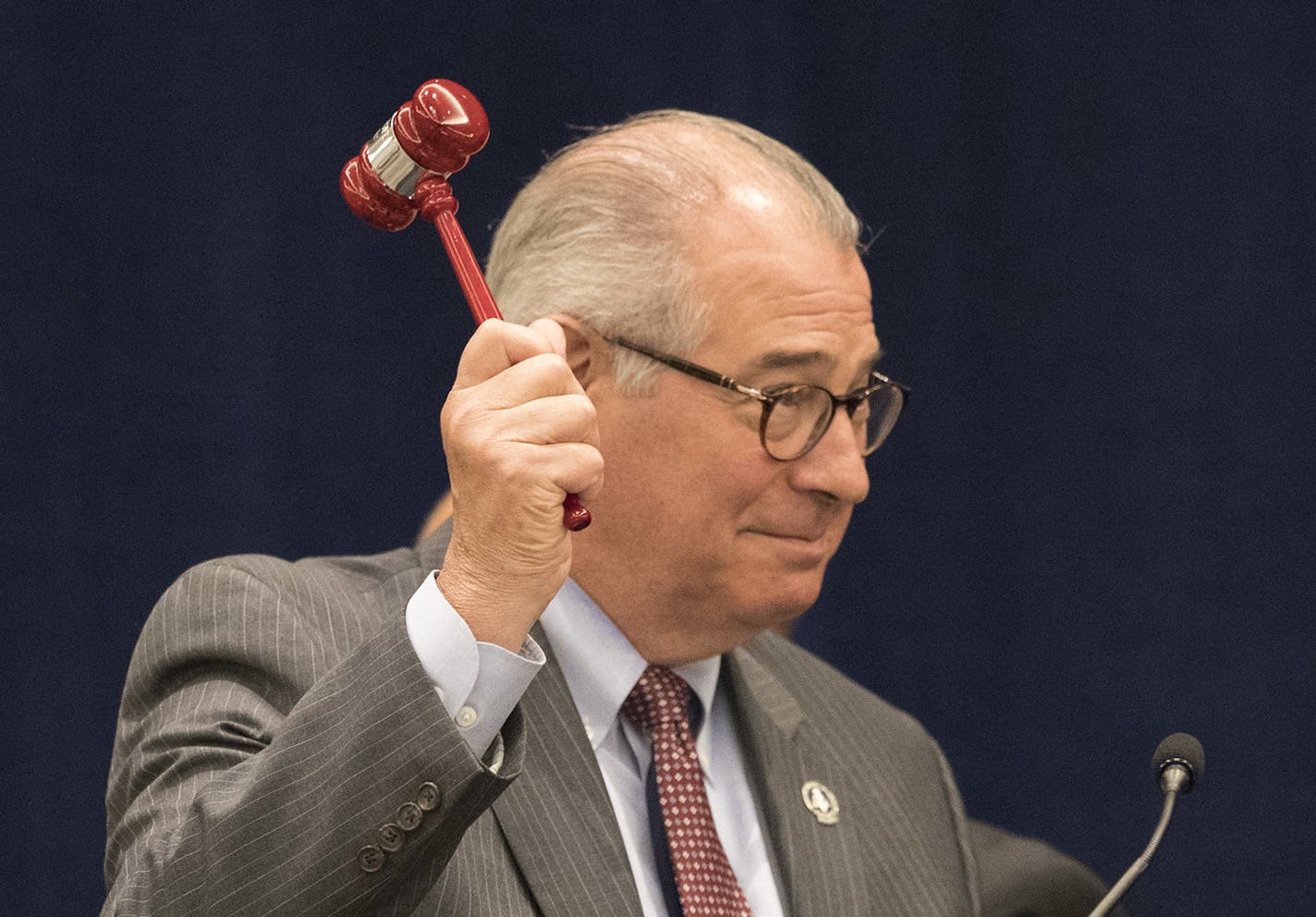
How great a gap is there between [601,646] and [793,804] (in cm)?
27

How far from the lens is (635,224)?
194 cm

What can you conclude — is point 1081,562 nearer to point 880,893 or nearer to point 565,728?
point 880,893

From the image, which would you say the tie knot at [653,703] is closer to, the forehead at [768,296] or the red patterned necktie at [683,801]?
the red patterned necktie at [683,801]

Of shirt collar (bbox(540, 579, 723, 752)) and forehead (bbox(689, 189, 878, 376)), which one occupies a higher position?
forehead (bbox(689, 189, 878, 376))

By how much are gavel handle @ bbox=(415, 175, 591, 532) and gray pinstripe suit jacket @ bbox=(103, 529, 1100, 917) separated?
15cm

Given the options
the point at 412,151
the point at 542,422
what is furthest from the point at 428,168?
the point at 542,422

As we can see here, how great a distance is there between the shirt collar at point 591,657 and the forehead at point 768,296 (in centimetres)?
30

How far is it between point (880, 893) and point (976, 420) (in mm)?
1575

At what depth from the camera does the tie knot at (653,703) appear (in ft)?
6.14

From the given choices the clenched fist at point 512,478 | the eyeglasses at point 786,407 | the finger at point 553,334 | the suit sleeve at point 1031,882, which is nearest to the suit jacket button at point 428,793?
the clenched fist at point 512,478

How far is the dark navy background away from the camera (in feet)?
8.63

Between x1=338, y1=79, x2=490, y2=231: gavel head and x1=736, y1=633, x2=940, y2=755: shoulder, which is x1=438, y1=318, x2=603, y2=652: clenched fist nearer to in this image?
x1=338, y1=79, x2=490, y2=231: gavel head

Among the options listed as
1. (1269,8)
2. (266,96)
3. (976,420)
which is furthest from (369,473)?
(1269,8)

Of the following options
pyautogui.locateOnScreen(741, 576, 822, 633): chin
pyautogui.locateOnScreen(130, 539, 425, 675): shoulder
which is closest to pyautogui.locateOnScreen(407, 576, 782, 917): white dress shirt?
pyautogui.locateOnScreen(741, 576, 822, 633): chin
